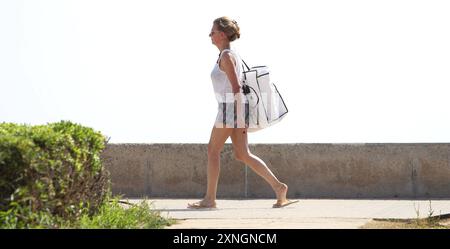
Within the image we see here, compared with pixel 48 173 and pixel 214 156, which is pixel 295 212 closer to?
pixel 214 156

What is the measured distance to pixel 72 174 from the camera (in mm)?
6375

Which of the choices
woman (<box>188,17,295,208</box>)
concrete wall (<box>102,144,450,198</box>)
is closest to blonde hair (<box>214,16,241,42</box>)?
woman (<box>188,17,295,208</box>)

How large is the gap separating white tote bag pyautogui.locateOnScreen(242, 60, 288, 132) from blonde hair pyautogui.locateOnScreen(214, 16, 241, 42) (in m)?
0.33

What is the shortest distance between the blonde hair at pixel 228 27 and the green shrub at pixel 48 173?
2.43 metres

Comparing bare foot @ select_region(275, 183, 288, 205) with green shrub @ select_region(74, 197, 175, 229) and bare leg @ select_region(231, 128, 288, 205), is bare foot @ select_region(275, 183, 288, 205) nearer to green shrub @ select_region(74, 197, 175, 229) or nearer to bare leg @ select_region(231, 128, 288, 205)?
bare leg @ select_region(231, 128, 288, 205)

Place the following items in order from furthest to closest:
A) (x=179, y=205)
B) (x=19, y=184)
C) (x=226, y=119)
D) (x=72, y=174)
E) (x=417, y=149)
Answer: (x=417, y=149) < (x=179, y=205) < (x=226, y=119) < (x=72, y=174) < (x=19, y=184)

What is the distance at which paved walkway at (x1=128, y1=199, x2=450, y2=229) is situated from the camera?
7.32 meters

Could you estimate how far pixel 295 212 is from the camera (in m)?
8.55

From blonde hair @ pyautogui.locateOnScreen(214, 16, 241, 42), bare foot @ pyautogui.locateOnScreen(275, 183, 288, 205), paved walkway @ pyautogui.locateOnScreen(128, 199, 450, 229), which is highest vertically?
blonde hair @ pyautogui.locateOnScreen(214, 16, 241, 42)

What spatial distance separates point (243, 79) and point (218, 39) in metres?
0.50

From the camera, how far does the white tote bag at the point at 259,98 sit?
902 cm
